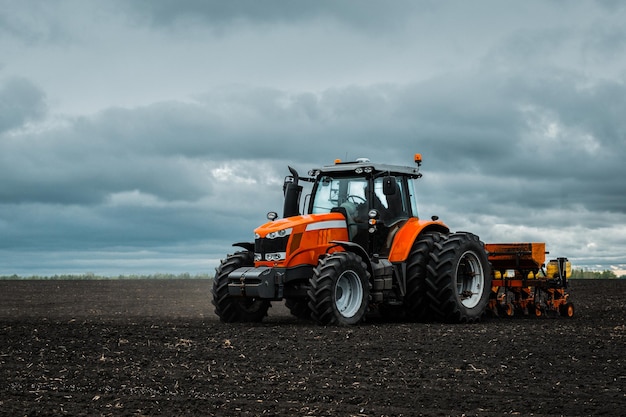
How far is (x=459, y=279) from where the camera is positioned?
1755cm

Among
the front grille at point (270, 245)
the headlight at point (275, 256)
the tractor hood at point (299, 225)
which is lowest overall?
the headlight at point (275, 256)

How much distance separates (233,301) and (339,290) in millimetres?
2248

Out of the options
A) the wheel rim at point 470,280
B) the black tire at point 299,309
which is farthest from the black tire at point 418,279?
the black tire at point 299,309

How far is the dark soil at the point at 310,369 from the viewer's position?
8609 mm

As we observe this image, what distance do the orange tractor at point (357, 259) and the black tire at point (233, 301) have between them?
0.02 m

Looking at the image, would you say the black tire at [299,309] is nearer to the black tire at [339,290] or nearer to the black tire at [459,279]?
the black tire at [339,290]

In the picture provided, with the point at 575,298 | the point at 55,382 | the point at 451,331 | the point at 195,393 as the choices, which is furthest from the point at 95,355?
the point at 575,298

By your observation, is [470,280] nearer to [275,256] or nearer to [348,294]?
[348,294]

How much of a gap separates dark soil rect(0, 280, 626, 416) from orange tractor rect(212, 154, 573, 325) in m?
0.64

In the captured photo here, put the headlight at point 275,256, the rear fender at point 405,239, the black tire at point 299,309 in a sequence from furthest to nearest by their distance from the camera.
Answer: the black tire at point 299,309 → the rear fender at point 405,239 → the headlight at point 275,256

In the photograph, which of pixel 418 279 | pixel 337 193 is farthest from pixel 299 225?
pixel 418 279

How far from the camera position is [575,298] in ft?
91.8

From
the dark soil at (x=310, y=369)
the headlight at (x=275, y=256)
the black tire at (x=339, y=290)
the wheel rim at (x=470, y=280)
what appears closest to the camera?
the dark soil at (x=310, y=369)

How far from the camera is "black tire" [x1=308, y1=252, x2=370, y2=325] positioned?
14.6 m
